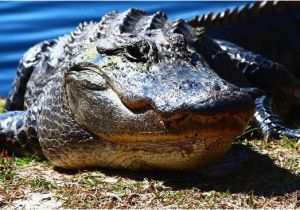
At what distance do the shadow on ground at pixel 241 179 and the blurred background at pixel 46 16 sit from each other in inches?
239

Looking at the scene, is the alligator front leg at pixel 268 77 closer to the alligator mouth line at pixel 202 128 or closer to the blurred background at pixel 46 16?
the alligator mouth line at pixel 202 128

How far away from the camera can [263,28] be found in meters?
8.03

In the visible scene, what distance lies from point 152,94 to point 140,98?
0.31ft

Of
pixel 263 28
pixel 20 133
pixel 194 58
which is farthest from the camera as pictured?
pixel 263 28

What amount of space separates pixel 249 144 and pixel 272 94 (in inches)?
60.2

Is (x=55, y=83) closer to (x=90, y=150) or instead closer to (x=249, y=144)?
(x=90, y=150)

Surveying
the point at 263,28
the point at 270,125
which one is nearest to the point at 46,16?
the point at 263,28

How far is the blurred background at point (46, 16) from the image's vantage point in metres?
11.1

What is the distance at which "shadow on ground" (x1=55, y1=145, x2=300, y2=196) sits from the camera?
438 cm

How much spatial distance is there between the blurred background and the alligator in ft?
13.9

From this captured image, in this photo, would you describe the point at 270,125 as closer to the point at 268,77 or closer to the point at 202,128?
the point at 268,77

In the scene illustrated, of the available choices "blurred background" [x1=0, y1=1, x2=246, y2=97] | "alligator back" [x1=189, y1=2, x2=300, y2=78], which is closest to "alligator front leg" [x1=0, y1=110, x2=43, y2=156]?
"alligator back" [x1=189, y1=2, x2=300, y2=78]

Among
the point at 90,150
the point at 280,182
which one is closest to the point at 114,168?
the point at 90,150

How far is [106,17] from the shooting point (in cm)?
658
